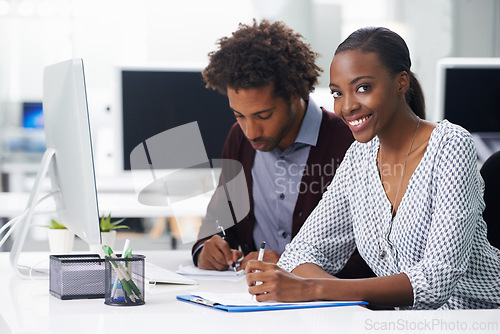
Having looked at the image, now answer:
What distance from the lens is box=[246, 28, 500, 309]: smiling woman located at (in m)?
1.29

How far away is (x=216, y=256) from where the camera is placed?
171 cm

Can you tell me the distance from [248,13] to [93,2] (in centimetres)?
109

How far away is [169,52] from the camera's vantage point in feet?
16.0

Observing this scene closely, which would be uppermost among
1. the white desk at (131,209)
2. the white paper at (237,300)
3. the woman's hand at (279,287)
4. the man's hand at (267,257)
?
the woman's hand at (279,287)

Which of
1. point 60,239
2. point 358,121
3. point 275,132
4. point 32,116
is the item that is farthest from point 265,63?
point 32,116

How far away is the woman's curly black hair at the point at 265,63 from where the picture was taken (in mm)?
1893

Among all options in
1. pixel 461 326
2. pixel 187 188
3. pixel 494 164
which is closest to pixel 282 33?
pixel 494 164

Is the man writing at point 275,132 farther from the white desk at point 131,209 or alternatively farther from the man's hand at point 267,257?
the white desk at point 131,209

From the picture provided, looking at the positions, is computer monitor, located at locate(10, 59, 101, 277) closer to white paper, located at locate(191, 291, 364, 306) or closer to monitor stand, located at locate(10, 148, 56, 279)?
monitor stand, located at locate(10, 148, 56, 279)

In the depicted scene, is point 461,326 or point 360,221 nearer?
point 461,326

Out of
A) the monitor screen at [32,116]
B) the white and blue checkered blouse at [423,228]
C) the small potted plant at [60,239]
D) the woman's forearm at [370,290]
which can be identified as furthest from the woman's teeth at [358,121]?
the monitor screen at [32,116]

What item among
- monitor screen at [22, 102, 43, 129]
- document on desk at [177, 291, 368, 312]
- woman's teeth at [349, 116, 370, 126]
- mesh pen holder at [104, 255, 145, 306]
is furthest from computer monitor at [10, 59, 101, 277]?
monitor screen at [22, 102, 43, 129]

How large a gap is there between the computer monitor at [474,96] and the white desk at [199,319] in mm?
2162

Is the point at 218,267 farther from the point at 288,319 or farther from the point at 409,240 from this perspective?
the point at 288,319
